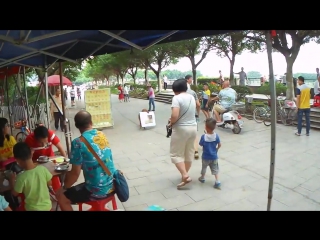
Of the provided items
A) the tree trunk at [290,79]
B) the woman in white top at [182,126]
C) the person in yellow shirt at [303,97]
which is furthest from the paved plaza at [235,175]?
the tree trunk at [290,79]

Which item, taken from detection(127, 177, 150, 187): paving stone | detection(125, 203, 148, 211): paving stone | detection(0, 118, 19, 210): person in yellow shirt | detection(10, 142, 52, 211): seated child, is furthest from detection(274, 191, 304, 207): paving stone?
detection(0, 118, 19, 210): person in yellow shirt

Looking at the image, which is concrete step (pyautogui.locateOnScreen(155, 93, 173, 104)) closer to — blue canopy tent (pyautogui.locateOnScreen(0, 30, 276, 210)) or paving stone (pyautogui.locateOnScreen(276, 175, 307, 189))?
blue canopy tent (pyautogui.locateOnScreen(0, 30, 276, 210))

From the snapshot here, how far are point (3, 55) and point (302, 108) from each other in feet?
23.4

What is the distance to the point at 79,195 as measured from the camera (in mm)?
2576

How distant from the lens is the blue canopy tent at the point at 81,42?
8.89ft

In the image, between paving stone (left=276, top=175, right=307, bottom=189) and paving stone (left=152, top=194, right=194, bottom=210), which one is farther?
paving stone (left=276, top=175, right=307, bottom=189)

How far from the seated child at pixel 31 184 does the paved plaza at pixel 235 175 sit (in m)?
1.35

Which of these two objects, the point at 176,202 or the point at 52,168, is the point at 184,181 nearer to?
the point at 176,202

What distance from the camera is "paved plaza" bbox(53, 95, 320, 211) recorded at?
142 inches

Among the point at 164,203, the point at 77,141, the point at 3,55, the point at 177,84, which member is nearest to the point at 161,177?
the point at 164,203

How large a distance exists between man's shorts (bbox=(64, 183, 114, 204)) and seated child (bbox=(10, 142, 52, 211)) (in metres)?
0.21

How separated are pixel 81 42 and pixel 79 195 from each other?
253 cm

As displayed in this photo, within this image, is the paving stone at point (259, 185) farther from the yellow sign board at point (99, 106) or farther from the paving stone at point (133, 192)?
the yellow sign board at point (99, 106)

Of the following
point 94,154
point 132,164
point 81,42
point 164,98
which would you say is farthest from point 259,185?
point 164,98
